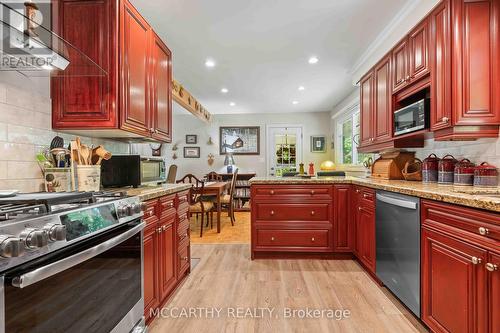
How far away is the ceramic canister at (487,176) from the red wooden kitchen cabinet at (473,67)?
23 centimetres

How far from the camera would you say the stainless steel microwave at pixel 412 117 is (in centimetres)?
206

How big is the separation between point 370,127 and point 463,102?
4.20 feet

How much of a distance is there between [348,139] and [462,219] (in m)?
4.21

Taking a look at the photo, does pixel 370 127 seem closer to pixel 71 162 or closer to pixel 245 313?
pixel 245 313

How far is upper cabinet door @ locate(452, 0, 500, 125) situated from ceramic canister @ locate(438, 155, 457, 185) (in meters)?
0.44

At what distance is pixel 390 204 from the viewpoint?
1.93 meters

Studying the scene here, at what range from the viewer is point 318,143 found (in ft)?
21.0

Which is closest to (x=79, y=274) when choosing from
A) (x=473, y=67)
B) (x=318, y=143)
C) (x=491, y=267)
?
(x=491, y=267)

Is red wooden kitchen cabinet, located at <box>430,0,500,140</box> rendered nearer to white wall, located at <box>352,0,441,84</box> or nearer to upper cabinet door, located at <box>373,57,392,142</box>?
white wall, located at <box>352,0,441,84</box>

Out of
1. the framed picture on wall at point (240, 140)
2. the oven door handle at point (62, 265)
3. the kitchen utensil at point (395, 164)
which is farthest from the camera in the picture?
the framed picture on wall at point (240, 140)

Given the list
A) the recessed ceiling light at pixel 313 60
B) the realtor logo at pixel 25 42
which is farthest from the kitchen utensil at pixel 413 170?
the realtor logo at pixel 25 42

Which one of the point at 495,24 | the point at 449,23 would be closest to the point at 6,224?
the point at 449,23

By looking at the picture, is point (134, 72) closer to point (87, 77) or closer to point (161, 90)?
point (87, 77)

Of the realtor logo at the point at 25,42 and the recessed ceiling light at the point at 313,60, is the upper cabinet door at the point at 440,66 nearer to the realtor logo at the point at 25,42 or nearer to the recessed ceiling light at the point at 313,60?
the recessed ceiling light at the point at 313,60
